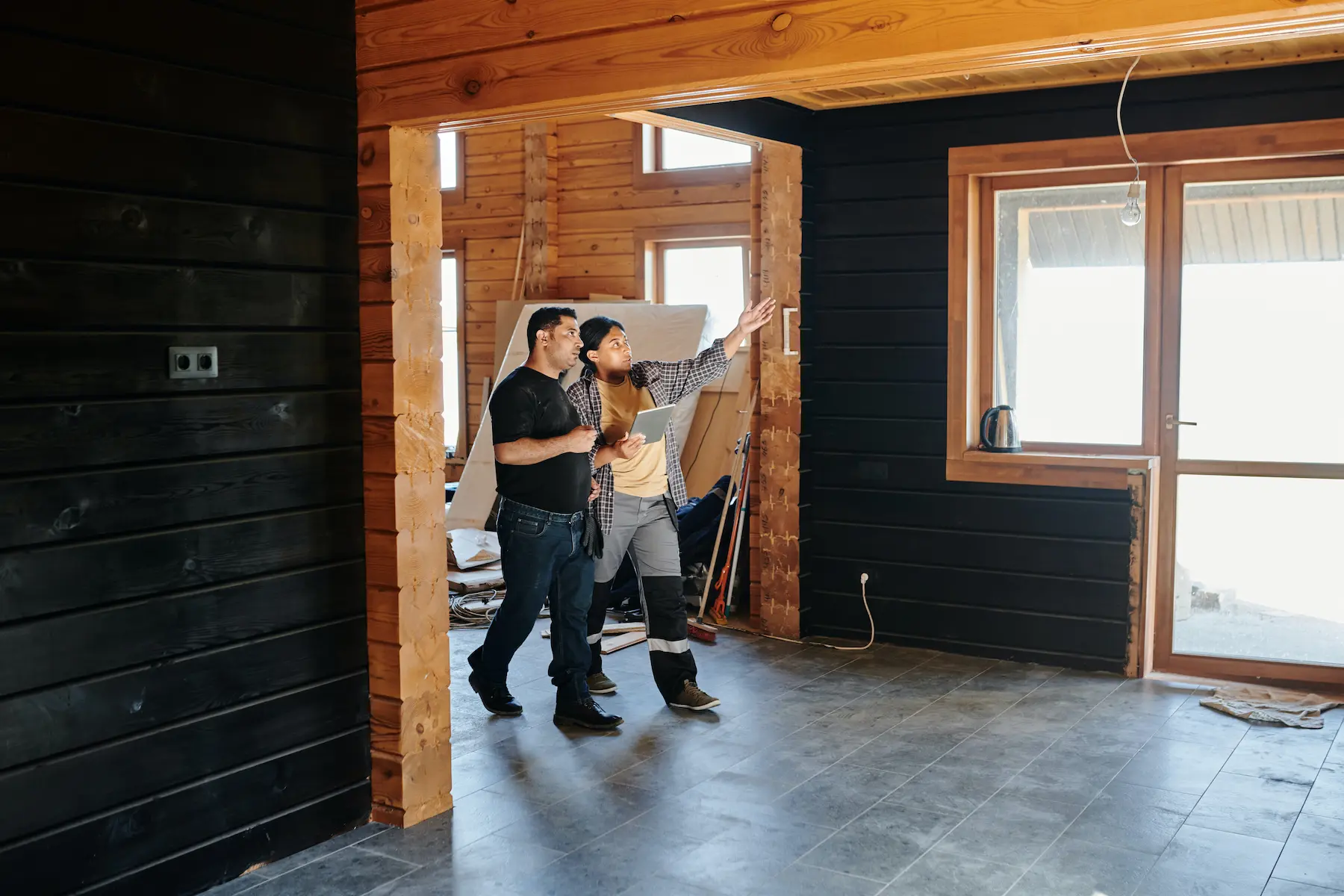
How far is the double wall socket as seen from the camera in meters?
3.16

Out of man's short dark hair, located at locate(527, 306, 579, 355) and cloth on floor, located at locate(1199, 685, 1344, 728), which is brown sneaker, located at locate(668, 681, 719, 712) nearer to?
man's short dark hair, located at locate(527, 306, 579, 355)

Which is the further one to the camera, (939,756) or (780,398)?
(780,398)

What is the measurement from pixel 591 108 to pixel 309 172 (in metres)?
0.83

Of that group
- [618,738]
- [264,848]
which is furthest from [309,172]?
[618,738]

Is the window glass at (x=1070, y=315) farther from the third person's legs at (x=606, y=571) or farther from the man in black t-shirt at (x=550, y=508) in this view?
the man in black t-shirt at (x=550, y=508)

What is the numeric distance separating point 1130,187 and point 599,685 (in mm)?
2855

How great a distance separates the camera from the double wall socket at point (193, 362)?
10.4 ft

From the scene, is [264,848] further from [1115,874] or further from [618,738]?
[1115,874]

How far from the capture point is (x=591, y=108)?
3.34m

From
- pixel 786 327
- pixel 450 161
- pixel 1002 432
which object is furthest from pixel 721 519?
pixel 450 161

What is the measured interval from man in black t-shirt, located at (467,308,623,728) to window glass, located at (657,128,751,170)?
397 cm

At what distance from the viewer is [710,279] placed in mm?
8539

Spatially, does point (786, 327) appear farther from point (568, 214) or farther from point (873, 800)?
point (568, 214)

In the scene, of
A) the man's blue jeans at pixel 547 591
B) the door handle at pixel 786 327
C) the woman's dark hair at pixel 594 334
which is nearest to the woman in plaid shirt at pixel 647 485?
the woman's dark hair at pixel 594 334
